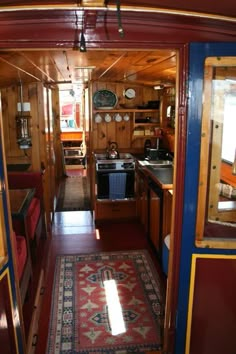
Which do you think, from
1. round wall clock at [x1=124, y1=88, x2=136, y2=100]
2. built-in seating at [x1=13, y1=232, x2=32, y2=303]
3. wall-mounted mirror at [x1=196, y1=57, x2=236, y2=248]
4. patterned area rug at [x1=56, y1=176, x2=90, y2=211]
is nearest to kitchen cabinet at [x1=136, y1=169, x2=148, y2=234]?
patterned area rug at [x1=56, y1=176, x2=90, y2=211]

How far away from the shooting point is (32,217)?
339cm

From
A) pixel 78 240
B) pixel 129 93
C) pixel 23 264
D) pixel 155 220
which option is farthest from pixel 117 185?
pixel 23 264

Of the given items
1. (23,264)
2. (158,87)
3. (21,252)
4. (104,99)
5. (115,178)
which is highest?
(158,87)

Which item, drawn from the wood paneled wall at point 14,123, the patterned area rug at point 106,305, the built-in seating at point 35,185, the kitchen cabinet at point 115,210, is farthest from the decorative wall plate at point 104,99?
the patterned area rug at point 106,305

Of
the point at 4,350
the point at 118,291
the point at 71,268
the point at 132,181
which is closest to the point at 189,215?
the point at 4,350

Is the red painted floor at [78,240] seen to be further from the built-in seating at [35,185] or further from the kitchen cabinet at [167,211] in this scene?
the kitchen cabinet at [167,211]

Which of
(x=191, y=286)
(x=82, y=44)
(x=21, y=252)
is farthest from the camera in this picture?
(x=21, y=252)

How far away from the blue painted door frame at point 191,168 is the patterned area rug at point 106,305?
22.5 inches

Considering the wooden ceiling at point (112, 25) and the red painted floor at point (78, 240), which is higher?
the wooden ceiling at point (112, 25)

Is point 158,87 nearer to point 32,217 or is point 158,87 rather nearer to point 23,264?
point 32,217

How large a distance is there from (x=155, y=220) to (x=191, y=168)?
202 cm

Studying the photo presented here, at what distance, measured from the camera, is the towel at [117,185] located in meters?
4.58

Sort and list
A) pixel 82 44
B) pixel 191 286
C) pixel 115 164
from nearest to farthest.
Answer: pixel 82 44 → pixel 191 286 → pixel 115 164

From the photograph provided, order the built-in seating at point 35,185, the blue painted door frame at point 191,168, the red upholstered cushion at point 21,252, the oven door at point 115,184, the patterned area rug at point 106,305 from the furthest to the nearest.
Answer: the oven door at point 115,184 → the built-in seating at point 35,185 → the red upholstered cushion at point 21,252 → the patterned area rug at point 106,305 → the blue painted door frame at point 191,168
